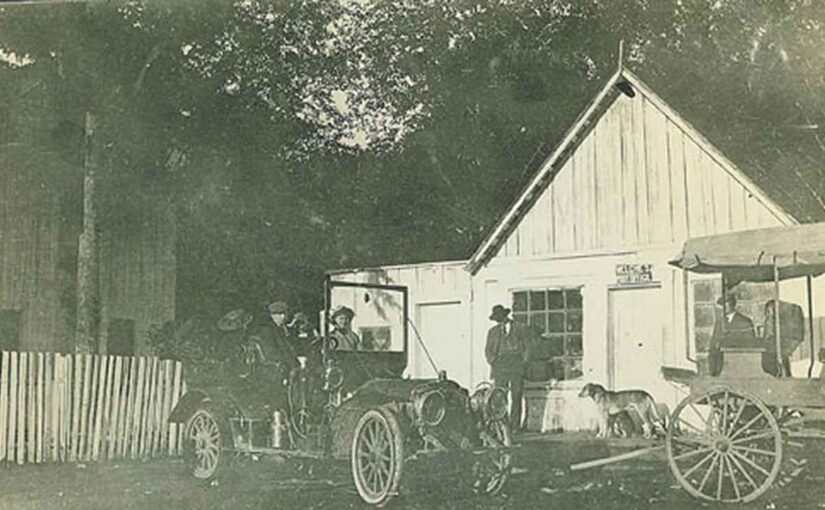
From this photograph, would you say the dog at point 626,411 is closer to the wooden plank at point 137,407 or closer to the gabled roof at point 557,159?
the gabled roof at point 557,159

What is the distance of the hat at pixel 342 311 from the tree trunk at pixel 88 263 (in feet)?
2.65

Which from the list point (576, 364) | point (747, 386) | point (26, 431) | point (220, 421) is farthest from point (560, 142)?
point (26, 431)

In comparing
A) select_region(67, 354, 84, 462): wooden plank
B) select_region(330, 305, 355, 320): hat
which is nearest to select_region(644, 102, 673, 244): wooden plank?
select_region(330, 305, 355, 320): hat

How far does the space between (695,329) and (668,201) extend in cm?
34

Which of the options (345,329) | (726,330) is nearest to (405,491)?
(345,329)

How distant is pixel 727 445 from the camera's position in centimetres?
265

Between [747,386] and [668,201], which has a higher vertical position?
[668,201]

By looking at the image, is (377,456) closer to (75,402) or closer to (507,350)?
(507,350)

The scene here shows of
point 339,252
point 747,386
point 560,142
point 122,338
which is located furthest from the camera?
point 122,338

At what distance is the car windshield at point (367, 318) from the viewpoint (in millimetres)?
2975

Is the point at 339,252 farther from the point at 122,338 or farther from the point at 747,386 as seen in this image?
the point at 747,386

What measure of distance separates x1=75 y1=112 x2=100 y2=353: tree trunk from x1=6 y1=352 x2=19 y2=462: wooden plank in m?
0.23

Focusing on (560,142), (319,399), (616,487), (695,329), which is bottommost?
(616,487)

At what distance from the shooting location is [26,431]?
336cm
